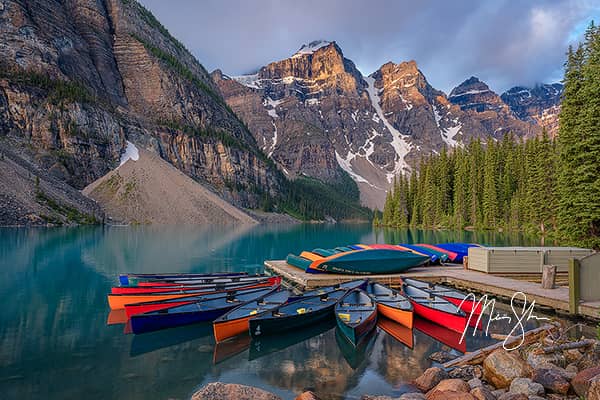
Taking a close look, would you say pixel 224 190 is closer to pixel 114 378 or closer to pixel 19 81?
pixel 19 81

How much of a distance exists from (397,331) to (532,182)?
5974cm

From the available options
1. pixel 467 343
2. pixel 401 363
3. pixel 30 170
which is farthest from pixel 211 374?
pixel 30 170

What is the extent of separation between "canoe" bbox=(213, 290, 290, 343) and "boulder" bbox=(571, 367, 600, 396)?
31.6ft

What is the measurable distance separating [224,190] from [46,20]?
267ft

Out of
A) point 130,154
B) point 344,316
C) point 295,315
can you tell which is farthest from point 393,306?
point 130,154

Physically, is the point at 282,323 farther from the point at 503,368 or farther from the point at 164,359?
the point at 503,368

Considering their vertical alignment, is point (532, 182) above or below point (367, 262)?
above

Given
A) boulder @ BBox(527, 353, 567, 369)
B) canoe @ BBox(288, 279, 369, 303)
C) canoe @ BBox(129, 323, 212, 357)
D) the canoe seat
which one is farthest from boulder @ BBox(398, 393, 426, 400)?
canoe @ BBox(288, 279, 369, 303)

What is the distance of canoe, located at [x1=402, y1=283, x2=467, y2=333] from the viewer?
15524mm

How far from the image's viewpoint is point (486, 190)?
266ft

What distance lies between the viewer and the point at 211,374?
39.0 ft

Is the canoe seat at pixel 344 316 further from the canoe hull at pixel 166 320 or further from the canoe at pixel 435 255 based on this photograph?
the canoe at pixel 435 255

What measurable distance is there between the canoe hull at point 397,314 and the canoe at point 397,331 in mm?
160

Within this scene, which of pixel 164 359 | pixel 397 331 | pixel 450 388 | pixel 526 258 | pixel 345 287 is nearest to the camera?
pixel 450 388
